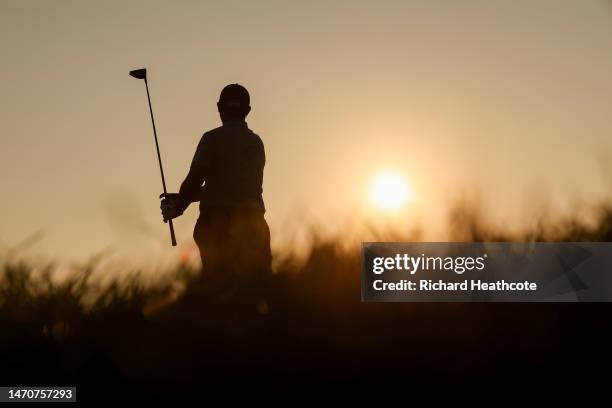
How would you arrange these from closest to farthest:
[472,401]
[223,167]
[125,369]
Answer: [472,401] → [125,369] → [223,167]

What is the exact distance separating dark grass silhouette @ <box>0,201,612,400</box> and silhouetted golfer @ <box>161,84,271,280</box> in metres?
0.20

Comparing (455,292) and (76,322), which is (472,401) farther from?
(76,322)

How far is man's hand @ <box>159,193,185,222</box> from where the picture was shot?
404 inches

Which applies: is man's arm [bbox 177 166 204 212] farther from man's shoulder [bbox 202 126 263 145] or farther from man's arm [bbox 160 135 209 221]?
man's shoulder [bbox 202 126 263 145]

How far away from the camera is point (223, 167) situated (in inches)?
397

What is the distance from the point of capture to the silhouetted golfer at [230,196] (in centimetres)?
1000

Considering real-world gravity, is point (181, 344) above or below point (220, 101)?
below

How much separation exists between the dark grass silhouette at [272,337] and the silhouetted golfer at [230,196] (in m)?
0.20

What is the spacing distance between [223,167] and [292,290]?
3.46 feet

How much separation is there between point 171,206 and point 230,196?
56cm

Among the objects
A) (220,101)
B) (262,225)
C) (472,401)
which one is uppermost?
(220,101)

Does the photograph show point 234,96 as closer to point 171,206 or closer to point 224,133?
point 224,133

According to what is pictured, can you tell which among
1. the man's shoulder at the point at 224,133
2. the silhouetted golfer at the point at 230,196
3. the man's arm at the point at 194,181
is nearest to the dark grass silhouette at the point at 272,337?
the silhouetted golfer at the point at 230,196

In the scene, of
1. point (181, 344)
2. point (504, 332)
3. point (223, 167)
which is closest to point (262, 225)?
point (223, 167)
